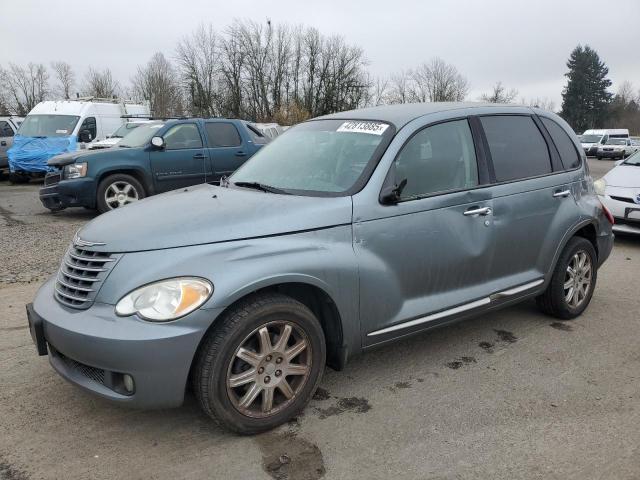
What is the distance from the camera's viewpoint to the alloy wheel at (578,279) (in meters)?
4.54

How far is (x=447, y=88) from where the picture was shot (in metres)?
65.5

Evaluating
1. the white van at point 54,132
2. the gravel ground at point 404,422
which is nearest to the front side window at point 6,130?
the white van at point 54,132

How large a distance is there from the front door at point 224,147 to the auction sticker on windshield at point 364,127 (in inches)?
255

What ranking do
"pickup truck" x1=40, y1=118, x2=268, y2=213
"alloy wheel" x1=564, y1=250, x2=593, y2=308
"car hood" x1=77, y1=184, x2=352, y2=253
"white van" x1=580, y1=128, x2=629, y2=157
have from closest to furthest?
1. "car hood" x1=77, y1=184, x2=352, y2=253
2. "alloy wheel" x1=564, y1=250, x2=593, y2=308
3. "pickup truck" x1=40, y1=118, x2=268, y2=213
4. "white van" x1=580, y1=128, x2=629, y2=157

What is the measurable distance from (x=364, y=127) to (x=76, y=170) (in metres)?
7.09

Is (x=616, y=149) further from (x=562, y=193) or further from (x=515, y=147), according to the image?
(x=515, y=147)

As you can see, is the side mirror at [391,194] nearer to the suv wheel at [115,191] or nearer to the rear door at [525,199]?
the rear door at [525,199]

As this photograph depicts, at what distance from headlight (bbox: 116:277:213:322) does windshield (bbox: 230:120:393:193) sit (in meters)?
1.04

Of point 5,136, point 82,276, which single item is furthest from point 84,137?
point 82,276

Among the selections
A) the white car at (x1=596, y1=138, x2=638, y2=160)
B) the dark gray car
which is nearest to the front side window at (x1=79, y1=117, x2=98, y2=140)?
the dark gray car

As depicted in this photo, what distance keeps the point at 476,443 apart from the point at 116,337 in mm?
1905

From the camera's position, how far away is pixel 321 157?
12.0 ft

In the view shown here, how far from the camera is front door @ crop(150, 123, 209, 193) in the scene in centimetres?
959

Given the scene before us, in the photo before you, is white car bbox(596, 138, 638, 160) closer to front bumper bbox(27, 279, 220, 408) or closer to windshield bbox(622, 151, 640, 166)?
windshield bbox(622, 151, 640, 166)
